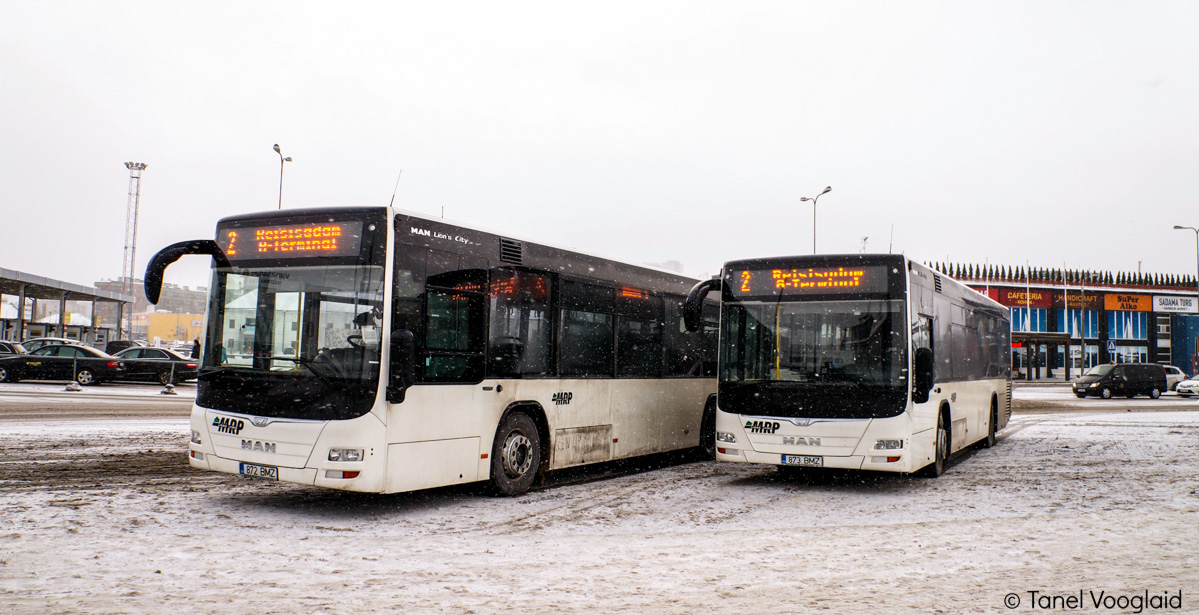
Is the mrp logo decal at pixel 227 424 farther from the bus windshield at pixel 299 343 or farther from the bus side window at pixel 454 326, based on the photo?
the bus side window at pixel 454 326

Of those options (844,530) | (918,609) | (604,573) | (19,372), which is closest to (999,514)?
(844,530)

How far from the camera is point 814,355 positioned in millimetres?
10547

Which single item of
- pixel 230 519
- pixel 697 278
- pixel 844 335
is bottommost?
pixel 230 519

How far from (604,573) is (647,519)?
7.69 ft

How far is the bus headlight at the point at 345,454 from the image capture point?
798 cm

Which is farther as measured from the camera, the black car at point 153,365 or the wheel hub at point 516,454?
the black car at point 153,365

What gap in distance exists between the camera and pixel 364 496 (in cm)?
978

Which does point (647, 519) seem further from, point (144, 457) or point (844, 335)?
point (144, 457)

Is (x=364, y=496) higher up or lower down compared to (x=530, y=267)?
lower down

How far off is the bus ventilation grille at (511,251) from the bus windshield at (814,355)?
2825mm

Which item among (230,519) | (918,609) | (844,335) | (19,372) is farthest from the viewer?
(19,372)

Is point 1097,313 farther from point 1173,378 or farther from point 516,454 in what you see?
point 516,454

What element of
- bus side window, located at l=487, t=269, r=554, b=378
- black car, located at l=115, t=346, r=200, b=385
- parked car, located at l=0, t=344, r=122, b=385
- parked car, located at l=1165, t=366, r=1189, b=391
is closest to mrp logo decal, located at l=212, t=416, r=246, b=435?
bus side window, located at l=487, t=269, r=554, b=378

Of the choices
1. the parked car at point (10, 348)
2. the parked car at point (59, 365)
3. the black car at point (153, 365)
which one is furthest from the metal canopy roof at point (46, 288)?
the black car at point (153, 365)
